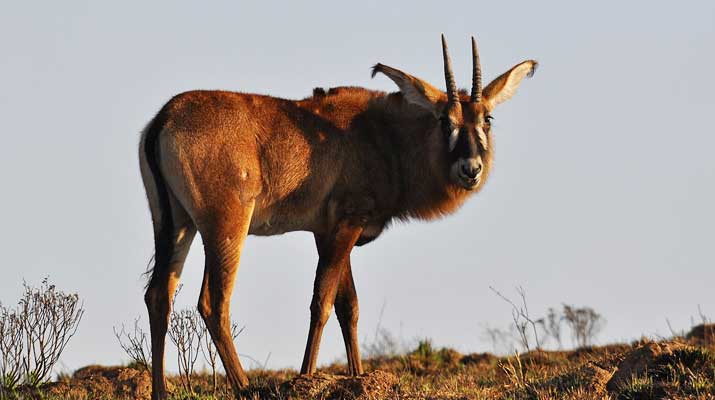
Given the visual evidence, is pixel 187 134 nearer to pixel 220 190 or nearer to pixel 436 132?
pixel 220 190

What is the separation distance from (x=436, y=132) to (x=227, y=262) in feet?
9.78

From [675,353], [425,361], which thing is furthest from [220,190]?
[425,361]

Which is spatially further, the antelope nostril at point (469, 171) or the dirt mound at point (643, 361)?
the antelope nostril at point (469, 171)

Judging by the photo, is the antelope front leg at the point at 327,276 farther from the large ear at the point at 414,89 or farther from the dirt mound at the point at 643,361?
the dirt mound at the point at 643,361

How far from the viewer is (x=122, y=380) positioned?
38.3 feet

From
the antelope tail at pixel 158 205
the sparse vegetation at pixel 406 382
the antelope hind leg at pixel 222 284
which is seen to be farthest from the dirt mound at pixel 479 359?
the antelope tail at pixel 158 205

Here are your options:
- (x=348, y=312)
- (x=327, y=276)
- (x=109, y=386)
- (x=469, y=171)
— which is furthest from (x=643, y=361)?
(x=109, y=386)

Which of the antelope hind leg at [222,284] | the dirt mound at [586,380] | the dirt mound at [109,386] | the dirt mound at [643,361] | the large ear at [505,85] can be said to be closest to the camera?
the dirt mound at [586,380]

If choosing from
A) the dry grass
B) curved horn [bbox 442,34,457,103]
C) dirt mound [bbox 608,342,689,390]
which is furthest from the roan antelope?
dirt mound [bbox 608,342,689,390]

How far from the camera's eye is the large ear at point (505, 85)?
1262 cm

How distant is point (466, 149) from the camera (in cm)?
1190

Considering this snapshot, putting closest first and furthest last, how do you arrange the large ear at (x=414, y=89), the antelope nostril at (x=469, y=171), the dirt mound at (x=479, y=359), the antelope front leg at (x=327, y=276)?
1. the antelope front leg at (x=327, y=276)
2. the antelope nostril at (x=469, y=171)
3. the large ear at (x=414, y=89)
4. the dirt mound at (x=479, y=359)

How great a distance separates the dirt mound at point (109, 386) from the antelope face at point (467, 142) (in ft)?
12.5

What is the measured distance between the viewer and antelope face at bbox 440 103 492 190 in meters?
11.8
